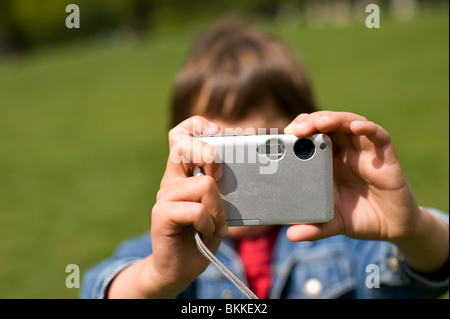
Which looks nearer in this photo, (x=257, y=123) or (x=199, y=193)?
(x=199, y=193)

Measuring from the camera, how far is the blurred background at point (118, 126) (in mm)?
3709

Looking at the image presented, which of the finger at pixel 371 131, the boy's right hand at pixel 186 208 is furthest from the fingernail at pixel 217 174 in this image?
the finger at pixel 371 131

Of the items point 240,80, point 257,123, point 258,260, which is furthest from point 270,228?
point 240,80

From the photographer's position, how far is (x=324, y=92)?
288 inches

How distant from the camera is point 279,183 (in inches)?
38.7

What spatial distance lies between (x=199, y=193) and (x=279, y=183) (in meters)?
0.17

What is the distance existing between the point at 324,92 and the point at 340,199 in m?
6.42

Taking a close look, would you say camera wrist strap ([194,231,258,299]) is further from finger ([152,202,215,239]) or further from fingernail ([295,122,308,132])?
fingernail ([295,122,308,132])

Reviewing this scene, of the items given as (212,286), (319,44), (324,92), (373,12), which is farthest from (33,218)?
(319,44)

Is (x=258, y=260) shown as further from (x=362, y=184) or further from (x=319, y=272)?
(x=362, y=184)

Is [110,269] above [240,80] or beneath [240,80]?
beneath

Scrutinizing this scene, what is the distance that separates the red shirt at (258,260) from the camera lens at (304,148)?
628 millimetres

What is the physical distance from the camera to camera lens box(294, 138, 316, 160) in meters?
0.96
